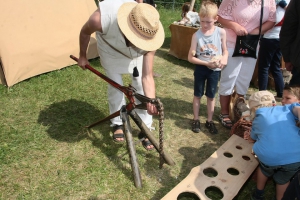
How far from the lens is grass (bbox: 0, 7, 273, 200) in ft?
8.32

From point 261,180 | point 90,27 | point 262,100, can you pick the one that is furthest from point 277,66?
point 90,27

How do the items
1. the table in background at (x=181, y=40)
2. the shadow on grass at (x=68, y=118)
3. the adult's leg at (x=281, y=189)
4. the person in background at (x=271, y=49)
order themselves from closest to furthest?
the adult's leg at (x=281, y=189)
the shadow on grass at (x=68, y=118)
the person in background at (x=271, y=49)
the table in background at (x=181, y=40)

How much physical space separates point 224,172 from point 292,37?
163 cm

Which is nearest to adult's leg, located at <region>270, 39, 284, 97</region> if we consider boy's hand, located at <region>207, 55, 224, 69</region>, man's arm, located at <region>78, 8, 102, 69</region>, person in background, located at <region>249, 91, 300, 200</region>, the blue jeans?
the blue jeans

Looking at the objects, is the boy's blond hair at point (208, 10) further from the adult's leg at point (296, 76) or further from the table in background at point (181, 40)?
the table in background at point (181, 40)

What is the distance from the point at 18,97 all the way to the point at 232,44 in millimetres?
3239

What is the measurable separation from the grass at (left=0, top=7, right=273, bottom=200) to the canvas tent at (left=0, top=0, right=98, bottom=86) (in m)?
0.26

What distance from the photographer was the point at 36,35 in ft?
14.6

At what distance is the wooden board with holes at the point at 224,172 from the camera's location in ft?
7.53

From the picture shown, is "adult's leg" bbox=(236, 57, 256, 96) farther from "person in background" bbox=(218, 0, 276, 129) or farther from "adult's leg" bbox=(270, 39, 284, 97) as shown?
"adult's leg" bbox=(270, 39, 284, 97)

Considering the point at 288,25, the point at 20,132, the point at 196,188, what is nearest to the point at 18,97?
the point at 20,132

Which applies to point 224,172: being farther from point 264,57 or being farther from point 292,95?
point 264,57

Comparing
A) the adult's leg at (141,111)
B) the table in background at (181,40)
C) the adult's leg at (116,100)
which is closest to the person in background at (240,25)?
the adult's leg at (141,111)

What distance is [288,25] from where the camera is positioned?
2.76m
